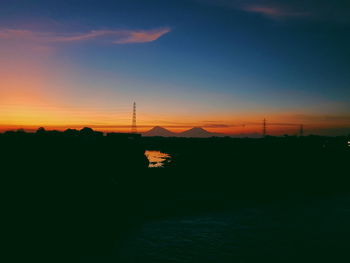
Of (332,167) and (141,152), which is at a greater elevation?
(141,152)

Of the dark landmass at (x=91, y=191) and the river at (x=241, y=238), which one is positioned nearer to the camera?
the river at (x=241, y=238)

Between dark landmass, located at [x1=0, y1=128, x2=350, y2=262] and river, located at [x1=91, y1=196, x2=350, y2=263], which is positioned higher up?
dark landmass, located at [x1=0, y1=128, x2=350, y2=262]

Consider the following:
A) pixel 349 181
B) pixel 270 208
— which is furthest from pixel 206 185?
pixel 349 181

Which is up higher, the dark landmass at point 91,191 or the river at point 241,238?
the dark landmass at point 91,191

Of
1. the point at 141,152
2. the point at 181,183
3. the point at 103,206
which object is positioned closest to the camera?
the point at 103,206

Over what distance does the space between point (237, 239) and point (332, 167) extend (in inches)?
2805

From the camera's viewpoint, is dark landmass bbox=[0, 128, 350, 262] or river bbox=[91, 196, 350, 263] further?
dark landmass bbox=[0, 128, 350, 262]

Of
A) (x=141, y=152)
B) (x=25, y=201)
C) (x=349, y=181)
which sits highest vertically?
(x=141, y=152)

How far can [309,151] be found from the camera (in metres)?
99.6

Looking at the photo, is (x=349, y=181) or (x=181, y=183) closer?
(x=181, y=183)

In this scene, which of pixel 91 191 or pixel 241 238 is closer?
pixel 241 238

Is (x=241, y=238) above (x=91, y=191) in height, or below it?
below

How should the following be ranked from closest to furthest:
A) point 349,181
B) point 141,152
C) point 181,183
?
point 141,152
point 181,183
point 349,181

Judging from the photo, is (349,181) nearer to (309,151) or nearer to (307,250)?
(309,151)
